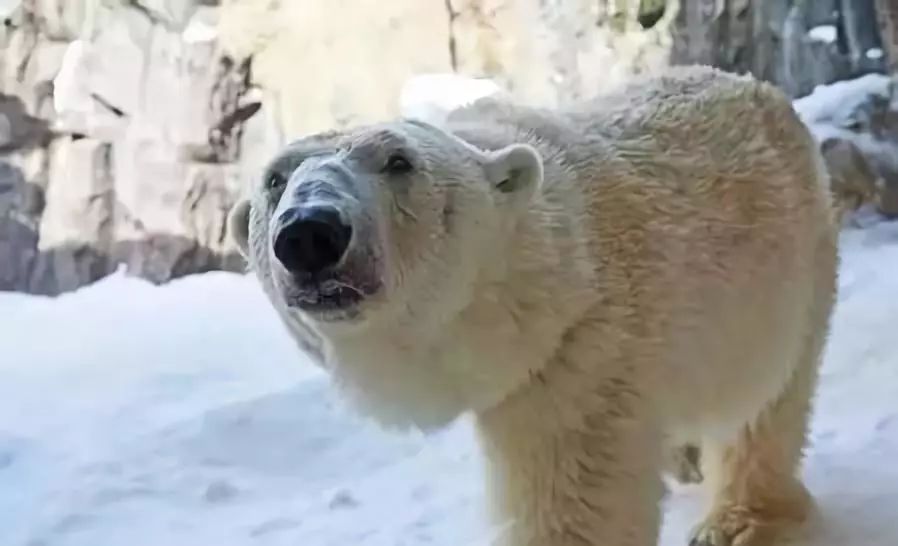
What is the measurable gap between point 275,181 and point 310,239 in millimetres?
207

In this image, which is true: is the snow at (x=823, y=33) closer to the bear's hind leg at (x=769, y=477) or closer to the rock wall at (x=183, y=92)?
the rock wall at (x=183, y=92)

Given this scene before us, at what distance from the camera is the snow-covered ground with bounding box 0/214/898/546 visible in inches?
81.7

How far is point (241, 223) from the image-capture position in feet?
4.79

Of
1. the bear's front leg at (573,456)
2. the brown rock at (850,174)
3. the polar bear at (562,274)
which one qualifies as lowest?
the brown rock at (850,174)

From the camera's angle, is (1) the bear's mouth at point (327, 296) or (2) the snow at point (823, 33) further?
(2) the snow at point (823, 33)

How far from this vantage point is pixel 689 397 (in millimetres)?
1680

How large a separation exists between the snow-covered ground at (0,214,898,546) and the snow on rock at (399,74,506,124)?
205cm

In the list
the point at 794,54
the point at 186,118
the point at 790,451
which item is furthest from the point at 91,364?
the point at 794,54

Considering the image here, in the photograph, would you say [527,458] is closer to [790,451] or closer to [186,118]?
[790,451]

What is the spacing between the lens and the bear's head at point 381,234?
3.88 ft

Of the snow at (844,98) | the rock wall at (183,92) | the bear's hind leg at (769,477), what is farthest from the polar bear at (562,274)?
the rock wall at (183,92)

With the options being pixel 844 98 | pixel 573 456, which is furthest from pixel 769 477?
pixel 844 98

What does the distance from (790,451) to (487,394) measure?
2.95ft

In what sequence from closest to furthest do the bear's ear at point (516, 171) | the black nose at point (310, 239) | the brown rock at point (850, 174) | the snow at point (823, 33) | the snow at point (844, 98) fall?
1. the black nose at point (310, 239)
2. the bear's ear at point (516, 171)
3. the brown rock at point (850, 174)
4. the snow at point (844, 98)
5. the snow at point (823, 33)
